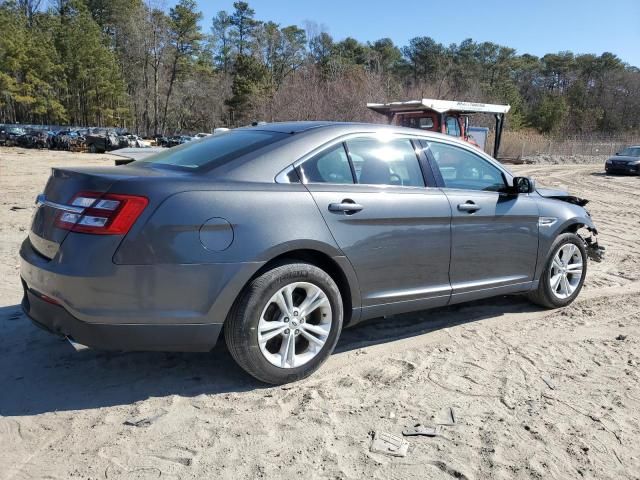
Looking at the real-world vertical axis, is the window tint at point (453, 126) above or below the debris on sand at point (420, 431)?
above

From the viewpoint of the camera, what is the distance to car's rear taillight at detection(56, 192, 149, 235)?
2861 mm

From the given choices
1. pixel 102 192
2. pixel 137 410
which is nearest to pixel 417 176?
pixel 102 192

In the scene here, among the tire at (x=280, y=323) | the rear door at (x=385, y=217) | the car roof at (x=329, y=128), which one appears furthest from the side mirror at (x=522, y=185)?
the tire at (x=280, y=323)

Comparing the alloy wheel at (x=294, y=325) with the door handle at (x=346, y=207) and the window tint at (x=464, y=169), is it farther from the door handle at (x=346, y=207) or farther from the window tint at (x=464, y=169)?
the window tint at (x=464, y=169)

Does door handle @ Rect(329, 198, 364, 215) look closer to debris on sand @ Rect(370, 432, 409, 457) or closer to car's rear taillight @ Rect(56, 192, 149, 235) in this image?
car's rear taillight @ Rect(56, 192, 149, 235)

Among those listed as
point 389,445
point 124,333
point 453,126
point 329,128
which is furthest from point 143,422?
point 453,126

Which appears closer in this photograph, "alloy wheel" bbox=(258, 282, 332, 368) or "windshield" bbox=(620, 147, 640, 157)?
"alloy wheel" bbox=(258, 282, 332, 368)

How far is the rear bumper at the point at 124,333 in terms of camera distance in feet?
9.55

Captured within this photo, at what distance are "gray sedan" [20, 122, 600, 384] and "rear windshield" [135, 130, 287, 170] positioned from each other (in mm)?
16

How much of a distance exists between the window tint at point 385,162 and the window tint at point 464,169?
0.27 m

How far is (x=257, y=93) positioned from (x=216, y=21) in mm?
36317

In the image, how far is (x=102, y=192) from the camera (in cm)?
294

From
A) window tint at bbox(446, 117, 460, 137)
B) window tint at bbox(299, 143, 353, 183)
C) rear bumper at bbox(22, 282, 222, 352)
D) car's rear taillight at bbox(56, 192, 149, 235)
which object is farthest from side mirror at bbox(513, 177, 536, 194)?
window tint at bbox(446, 117, 460, 137)

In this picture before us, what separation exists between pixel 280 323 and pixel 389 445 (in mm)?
957
